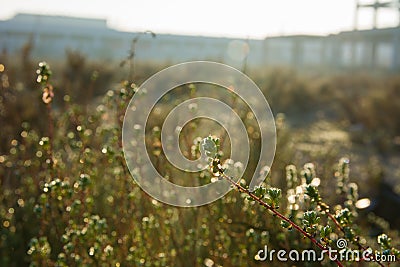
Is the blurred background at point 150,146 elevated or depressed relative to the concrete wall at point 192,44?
depressed

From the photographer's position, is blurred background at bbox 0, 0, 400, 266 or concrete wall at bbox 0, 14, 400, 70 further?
concrete wall at bbox 0, 14, 400, 70

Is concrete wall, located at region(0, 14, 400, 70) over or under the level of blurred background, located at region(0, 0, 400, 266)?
over

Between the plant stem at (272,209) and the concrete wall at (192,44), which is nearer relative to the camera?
the plant stem at (272,209)

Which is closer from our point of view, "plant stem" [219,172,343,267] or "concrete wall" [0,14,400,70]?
"plant stem" [219,172,343,267]

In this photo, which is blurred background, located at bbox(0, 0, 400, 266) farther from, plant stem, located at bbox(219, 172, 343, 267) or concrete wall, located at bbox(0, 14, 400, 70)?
concrete wall, located at bbox(0, 14, 400, 70)

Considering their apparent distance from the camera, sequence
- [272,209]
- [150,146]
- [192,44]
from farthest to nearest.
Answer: [192,44]
[150,146]
[272,209]

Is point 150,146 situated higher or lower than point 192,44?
lower

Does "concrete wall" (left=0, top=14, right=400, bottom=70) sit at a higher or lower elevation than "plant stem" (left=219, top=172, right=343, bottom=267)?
higher

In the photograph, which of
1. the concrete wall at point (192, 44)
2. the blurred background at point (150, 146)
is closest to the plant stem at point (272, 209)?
the blurred background at point (150, 146)

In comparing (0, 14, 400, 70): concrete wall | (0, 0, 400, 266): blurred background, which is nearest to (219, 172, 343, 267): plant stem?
(0, 0, 400, 266): blurred background

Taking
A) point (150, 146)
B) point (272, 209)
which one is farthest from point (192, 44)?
point (272, 209)

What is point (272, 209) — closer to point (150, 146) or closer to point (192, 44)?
point (150, 146)

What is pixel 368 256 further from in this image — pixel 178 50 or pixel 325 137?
pixel 178 50

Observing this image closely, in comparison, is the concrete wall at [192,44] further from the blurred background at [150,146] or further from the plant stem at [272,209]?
the plant stem at [272,209]
